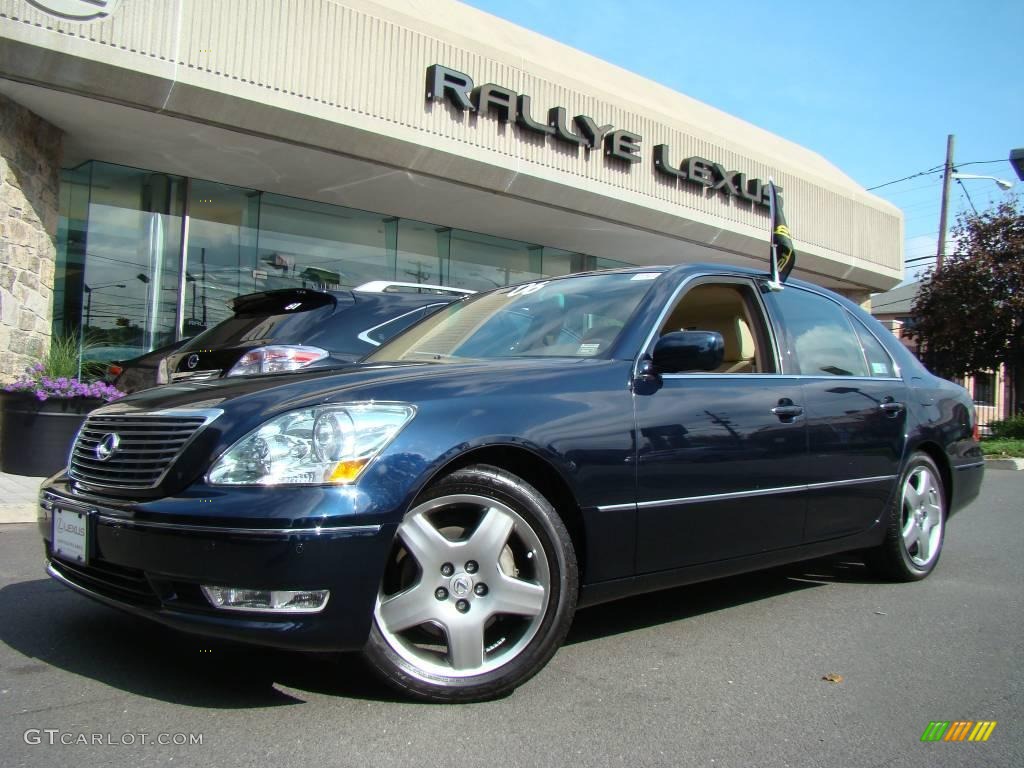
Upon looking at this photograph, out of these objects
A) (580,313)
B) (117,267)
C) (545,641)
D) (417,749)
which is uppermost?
(117,267)

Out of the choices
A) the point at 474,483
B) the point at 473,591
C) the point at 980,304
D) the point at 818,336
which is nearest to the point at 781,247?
the point at 818,336

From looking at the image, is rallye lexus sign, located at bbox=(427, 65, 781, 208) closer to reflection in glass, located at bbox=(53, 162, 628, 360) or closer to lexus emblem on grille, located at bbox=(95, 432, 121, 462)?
reflection in glass, located at bbox=(53, 162, 628, 360)

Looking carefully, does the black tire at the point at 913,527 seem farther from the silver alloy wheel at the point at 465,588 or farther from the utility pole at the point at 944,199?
the utility pole at the point at 944,199

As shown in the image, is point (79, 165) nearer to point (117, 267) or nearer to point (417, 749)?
point (117, 267)

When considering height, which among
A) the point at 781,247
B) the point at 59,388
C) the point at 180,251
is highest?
the point at 180,251

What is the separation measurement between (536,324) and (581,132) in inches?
394

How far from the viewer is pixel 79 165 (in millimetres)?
11273

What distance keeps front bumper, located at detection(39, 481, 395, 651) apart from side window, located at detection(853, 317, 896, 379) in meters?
3.19

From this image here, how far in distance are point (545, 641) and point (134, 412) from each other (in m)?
1.57

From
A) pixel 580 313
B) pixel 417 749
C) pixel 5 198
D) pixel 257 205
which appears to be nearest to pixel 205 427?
pixel 417 749

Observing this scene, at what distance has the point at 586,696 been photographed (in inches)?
111

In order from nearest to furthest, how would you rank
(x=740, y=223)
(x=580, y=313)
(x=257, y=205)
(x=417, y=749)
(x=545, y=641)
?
1. (x=417, y=749)
2. (x=545, y=641)
3. (x=580, y=313)
4. (x=257, y=205)
5. (x=740, y=223)

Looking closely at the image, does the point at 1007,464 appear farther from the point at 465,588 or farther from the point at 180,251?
the point at 465,588

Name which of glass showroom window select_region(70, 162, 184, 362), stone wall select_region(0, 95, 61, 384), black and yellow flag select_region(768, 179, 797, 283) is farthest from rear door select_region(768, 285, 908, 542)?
glass showroom window select_region(70, 162, 184, 362)
